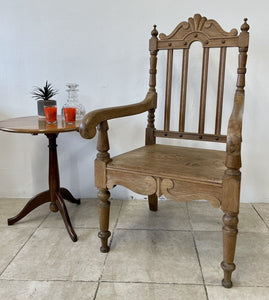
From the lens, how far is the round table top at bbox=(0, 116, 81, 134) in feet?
4.31

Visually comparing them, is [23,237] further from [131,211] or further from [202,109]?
[202,109]

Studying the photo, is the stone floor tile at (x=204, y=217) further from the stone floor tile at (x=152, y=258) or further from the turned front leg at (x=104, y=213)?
the turned front leg at (x=104, y=213)

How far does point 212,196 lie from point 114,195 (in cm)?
105

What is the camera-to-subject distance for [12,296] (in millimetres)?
1121

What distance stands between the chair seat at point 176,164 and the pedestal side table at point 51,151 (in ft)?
0.96

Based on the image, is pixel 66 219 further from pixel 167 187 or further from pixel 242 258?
pixel 242 258

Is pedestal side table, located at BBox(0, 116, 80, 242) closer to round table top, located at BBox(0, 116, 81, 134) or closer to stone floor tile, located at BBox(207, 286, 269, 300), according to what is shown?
round table top, located at BBox(0, 116, 81, 134)

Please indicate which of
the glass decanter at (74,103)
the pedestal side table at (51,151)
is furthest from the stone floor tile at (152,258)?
the glass decanter at (74,103)

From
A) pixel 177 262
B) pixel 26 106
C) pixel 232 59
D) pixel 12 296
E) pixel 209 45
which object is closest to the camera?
pixel 12 296

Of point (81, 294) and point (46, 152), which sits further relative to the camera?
point (46, 152)

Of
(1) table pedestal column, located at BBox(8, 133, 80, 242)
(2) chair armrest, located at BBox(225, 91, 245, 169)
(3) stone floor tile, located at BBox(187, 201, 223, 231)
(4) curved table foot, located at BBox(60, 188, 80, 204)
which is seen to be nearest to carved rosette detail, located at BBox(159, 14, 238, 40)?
(2) chair armrest, located at BBox(225, 91, 245, 169)

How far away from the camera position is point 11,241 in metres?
1.51

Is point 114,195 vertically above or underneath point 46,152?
underneath

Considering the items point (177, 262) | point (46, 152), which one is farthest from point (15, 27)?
point (177, 262)
